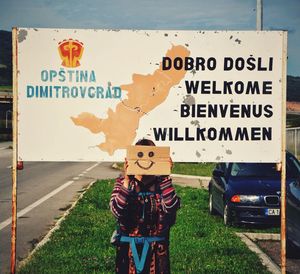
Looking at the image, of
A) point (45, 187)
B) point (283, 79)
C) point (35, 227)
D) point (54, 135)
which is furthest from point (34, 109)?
point (45, 187)

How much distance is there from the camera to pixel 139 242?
15.7 ft

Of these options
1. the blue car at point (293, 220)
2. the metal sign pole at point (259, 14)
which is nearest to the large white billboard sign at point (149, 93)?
the blue car at point (293, 220)

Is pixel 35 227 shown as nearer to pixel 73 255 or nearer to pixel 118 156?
pixel 73 255

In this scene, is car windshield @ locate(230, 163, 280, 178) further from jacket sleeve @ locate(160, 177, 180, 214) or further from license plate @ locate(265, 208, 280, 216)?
jacket sleeve @ locate(160, 177, 180, 214)

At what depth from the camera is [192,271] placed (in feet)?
25.7

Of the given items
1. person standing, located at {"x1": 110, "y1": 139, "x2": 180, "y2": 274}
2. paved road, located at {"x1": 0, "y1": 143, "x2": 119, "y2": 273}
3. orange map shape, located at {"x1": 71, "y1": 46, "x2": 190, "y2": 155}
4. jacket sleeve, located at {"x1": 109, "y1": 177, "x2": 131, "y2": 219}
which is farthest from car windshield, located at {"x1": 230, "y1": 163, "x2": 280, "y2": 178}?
jacket sleeve, located at {"x1": 109, "y1": 177, "x2": 131, "y2": 219}

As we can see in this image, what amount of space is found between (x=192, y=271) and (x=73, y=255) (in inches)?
76.5

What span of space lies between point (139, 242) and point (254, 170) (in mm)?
8757

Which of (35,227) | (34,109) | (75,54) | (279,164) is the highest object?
(75,54)

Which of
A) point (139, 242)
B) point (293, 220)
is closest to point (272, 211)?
point (293, 220)

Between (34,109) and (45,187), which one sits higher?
(34,109)

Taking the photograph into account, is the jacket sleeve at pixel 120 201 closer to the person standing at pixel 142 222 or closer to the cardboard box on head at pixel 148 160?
the person standing at pixel 142 222

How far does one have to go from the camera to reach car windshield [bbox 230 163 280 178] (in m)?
13.0

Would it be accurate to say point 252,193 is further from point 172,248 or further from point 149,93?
point 149,93
